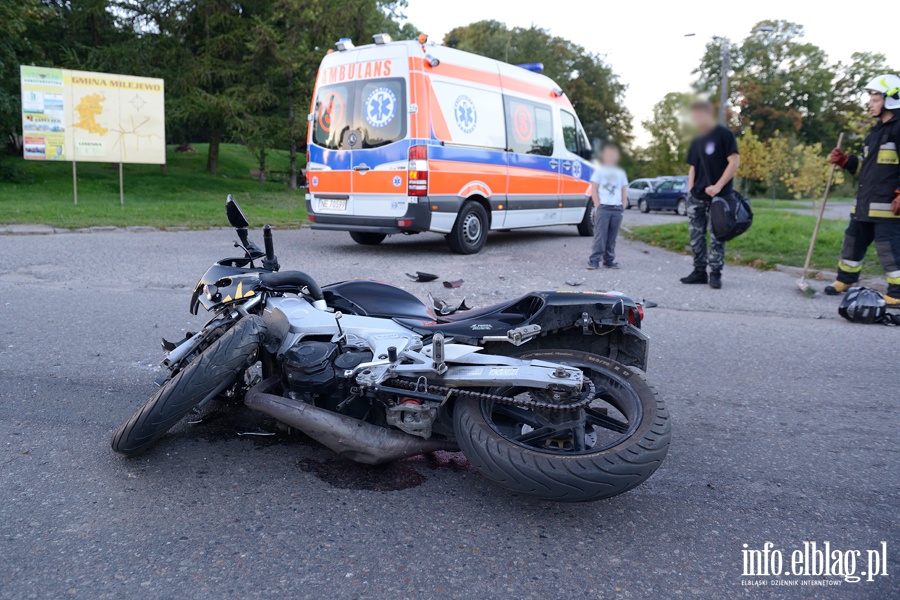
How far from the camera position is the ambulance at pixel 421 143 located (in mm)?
9742

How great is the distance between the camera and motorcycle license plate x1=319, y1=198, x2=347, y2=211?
10.5 meters

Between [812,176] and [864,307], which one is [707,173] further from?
[812,176]

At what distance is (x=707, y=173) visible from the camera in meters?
8.13

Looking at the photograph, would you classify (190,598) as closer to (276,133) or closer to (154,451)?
(154,451)

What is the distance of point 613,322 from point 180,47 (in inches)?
A: 929

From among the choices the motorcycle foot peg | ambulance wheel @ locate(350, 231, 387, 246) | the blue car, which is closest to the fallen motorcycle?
the motorcycle foot peg

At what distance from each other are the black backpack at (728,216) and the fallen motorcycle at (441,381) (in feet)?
16.4

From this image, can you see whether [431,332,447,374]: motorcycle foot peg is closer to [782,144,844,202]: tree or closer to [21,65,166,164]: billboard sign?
[21,65,166,164]: billboard sign

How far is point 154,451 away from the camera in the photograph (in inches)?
129

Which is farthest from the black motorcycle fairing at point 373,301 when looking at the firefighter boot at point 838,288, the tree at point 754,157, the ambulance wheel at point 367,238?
the tree at point 754,157

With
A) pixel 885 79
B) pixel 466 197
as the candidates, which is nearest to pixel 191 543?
pixel 885 79

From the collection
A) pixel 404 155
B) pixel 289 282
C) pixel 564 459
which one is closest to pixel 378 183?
pixel 404 155

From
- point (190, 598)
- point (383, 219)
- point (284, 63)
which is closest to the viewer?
point (190, 598)

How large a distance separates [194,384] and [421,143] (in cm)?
726
